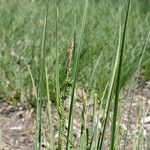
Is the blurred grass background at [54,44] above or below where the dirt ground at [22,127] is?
above

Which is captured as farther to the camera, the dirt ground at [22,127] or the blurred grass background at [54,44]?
the blurred grass background at [54,44]

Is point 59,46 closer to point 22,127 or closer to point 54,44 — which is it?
point 54,44

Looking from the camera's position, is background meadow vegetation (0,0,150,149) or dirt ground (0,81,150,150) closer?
dirt ground (0,81,150,150)

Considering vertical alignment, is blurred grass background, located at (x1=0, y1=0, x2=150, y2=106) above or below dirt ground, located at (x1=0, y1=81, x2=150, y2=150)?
above

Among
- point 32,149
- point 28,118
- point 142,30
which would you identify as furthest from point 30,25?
point 32,149

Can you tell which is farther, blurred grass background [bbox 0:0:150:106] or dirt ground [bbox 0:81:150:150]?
blurred grass background [bbox 0:0:150:106]

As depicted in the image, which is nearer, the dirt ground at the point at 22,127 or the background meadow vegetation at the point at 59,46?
the dirt ground at the point at 22,127

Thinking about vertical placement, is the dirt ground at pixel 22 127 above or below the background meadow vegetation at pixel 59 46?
below
